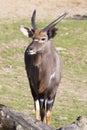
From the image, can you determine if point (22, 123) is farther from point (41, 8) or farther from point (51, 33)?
point (41, 8)

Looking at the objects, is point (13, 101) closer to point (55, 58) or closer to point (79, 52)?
point (55, 58)

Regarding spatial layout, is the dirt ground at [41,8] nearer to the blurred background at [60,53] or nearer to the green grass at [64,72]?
the blurred background at [60,53]

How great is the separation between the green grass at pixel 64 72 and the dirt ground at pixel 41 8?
125 centimetres

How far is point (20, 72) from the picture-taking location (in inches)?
607

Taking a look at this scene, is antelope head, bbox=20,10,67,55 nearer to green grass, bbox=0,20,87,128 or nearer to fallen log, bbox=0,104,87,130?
fallen log, bbox=0,104,87,130

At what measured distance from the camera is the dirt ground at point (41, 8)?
21189 mm

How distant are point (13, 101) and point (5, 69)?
10.7ft

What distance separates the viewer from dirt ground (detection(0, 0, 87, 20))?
21189 mm

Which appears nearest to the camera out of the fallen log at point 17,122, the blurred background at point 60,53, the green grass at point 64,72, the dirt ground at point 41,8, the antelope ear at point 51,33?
the fallen log at point 17,122

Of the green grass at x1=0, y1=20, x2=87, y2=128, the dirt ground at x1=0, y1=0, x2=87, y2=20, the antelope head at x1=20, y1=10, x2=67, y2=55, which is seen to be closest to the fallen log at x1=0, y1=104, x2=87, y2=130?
the antelope head at x1=20, y1=10, x2=67, y2=55

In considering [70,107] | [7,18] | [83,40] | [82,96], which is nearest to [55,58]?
[70,107]

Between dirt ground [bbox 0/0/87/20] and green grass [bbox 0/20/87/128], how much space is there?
1247 mm

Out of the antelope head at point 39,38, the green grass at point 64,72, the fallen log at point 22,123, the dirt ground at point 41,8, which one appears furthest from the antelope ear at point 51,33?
the dirt ground at point 41,8

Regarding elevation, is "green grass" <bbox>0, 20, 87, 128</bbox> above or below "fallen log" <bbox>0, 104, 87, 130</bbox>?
below
